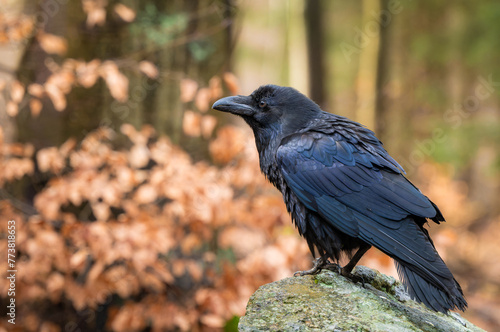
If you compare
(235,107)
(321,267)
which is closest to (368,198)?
(321,267)

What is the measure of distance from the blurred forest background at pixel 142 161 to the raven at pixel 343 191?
1511mm

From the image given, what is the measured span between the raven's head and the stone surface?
111 centimetres

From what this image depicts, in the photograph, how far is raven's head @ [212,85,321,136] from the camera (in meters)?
3.63

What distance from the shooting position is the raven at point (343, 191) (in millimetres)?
2848

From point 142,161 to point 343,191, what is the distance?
2.59 meters

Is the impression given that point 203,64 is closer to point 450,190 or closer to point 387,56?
point 387,56

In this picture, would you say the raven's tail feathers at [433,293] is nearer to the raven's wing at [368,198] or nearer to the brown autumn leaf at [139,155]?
the raven's wing at [368,198]

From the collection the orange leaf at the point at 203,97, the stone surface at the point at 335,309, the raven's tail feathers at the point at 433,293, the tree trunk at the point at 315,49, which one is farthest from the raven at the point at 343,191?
the tree trunk at the point at 315,49

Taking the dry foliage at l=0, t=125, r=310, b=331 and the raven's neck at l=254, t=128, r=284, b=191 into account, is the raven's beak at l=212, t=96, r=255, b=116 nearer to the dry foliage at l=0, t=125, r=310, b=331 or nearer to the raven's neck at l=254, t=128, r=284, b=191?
the raven's neck at l=254, t=128, r=284, b=191

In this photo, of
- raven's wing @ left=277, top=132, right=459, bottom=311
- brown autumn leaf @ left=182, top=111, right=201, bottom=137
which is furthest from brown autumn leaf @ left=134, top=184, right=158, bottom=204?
raven's wing @ left=277, top=132, right=459, bottom=311

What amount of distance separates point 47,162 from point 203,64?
2109 mm

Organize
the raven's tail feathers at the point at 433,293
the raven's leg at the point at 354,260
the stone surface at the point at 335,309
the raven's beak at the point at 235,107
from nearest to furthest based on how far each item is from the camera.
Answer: the stone surface at the point at 335,309, the raven's tail feathers at the point at 433,293, the raven's leg at the point at 354,260, the raven's beak at the point at 235,107

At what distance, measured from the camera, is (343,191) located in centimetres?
320

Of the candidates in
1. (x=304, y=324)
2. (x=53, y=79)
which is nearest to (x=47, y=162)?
(x=53, y=79)
